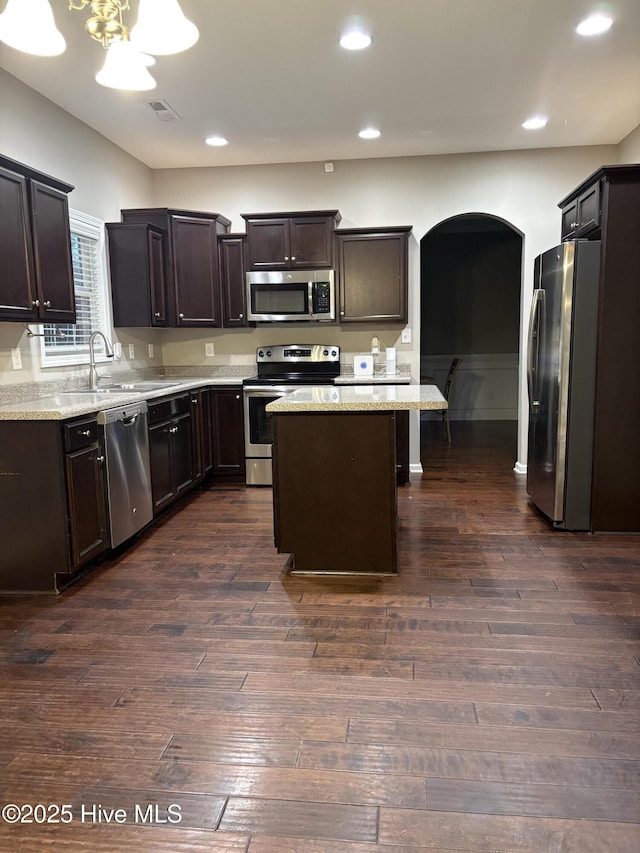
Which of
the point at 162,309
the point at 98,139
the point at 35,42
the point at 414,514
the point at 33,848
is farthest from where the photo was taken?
the point at 162,309

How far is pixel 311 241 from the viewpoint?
519 centimetres

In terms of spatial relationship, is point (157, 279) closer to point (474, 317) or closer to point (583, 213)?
point (583, 213)

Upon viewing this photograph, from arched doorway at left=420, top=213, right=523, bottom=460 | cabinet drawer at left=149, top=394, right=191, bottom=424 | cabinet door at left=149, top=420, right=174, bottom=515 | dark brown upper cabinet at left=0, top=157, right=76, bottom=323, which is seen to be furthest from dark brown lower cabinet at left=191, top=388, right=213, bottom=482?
arched doorway at left=420, top=213, right=523, bottom=460

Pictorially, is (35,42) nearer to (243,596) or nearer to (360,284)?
(243,596)

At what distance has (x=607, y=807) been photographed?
1.60 meters

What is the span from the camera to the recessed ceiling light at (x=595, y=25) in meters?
2.99

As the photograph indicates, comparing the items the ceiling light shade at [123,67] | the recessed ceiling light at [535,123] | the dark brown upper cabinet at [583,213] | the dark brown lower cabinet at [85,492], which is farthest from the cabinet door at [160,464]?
the recessed ceiling light at [535,123]

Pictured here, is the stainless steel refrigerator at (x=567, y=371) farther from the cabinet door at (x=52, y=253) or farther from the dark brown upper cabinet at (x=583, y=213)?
the cabinet door at (x=52, y=253)

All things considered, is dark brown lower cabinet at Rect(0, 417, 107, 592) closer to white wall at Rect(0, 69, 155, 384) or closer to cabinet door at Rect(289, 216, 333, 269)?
white wall at Rect(0, 69, 155, 384)

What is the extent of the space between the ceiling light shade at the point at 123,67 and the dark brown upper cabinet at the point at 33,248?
1.12 metres

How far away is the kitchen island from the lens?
10.1 feet

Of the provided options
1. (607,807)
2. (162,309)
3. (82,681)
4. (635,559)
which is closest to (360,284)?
(162,309)

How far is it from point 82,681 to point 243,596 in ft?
2.93

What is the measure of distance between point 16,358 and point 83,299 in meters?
1.04
